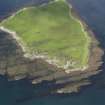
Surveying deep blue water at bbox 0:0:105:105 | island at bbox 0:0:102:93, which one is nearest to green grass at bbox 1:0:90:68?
island at bbox 0:0:102:93

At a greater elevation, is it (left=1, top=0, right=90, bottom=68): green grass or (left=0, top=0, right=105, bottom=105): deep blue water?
(left=1, top=0, right=90, bottom=68): green grass

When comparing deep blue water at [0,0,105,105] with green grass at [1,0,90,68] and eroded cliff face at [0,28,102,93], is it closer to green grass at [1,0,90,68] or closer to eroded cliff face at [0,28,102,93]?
eroded cliff face at [0,28,102,93]

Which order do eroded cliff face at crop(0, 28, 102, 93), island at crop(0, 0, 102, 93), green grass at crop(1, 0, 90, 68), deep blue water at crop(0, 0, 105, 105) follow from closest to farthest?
1. deep blue water at crop(0, 0, 105, 105)
2. eroded cliff face at crop(0, 28, 102, 93)
3. island at crop(0, 0, 102, 93)
4. green grass at crop(1, 0, 90, 68)

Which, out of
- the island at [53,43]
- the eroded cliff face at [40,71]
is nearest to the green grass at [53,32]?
the island at [53,43]

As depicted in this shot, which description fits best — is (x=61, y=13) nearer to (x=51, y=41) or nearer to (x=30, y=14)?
(x=30, y=14)

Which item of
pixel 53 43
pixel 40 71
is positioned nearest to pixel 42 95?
pixel 40 71

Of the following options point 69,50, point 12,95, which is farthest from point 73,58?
point 12,95
